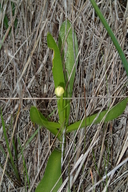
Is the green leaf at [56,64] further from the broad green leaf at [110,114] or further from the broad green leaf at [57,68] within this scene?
the broad green leaf at [110,114]

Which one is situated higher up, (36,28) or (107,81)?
(36,28)

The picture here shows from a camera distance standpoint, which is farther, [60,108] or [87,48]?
[87,48]

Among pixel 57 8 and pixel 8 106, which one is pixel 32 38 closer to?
pixel 57 8

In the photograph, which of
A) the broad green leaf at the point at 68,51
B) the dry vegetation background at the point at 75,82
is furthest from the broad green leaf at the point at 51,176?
the broad green leaf at the point at 68,51

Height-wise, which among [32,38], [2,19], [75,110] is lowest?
[75,110]

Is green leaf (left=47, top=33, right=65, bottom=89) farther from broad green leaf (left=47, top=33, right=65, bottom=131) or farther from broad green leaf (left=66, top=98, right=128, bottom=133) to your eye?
broad green leaf (left=66, top=98, right=128, bottom=133)

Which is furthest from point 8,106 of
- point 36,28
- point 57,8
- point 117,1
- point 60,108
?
point 117,1
